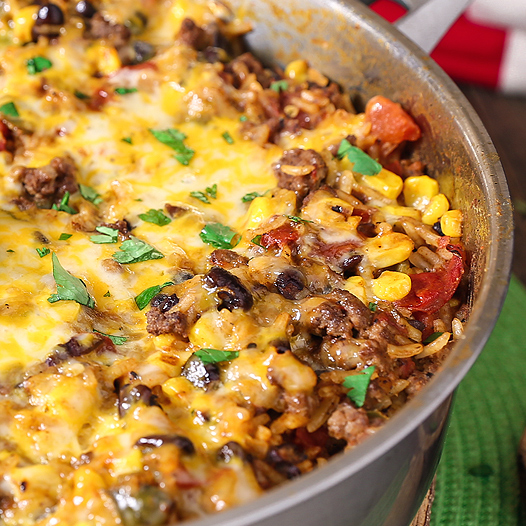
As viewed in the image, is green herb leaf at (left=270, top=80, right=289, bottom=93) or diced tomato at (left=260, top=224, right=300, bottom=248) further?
green herb leaf at (left=270, top=80, right=289, bottom=93)

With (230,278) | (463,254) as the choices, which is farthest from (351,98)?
(230,278)

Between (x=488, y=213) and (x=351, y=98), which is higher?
(x=488, y=213)

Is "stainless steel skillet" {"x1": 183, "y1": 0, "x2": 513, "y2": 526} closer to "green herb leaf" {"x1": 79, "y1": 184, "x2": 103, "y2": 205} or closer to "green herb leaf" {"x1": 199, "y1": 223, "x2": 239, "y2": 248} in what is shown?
"green herb leaf" {"x1": 199, "y1": 223, "x2": 239, "y2": 248}

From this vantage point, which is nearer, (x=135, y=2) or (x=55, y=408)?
(x=55, y=408)

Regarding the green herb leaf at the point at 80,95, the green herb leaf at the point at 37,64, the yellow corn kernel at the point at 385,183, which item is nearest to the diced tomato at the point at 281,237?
the yellow corn kernel at the point at 385,183

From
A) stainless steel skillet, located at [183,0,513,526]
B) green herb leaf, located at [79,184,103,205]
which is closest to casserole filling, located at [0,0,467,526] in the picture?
green herb leaf, located at [79,184,103,205]

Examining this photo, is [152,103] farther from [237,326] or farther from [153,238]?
[237,326]

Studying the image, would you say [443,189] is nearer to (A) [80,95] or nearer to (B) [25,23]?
(A) [80,95]
